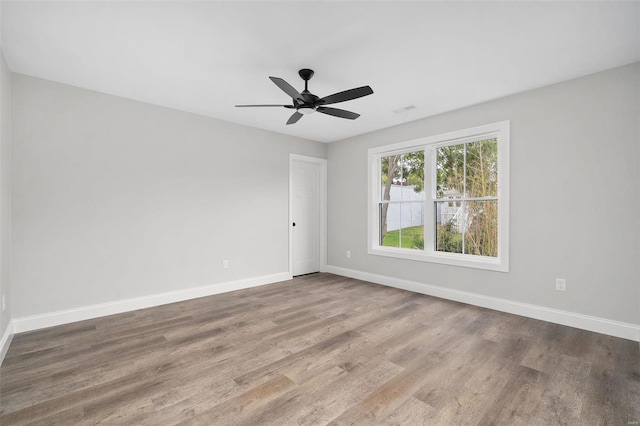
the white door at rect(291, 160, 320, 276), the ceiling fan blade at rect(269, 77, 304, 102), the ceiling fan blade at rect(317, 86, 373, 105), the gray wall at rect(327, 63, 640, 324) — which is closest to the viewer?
the ceiling fan blade at rect(269, 77, 304, 102)

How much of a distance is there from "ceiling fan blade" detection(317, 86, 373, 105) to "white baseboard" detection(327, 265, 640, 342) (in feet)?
9.54

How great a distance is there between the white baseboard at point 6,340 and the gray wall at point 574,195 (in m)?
4.77

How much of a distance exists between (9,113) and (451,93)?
467 centimetres

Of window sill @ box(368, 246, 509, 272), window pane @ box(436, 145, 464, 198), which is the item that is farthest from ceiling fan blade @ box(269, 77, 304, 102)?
window sill @ box(368, 246, 509, 272)

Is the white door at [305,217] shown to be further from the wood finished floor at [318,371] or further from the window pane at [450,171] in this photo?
the window pane at [450,171]

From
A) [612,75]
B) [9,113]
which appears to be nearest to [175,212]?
[9,113]

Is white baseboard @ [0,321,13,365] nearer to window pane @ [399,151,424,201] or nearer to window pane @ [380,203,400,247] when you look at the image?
window pane @ [380,203,400,247]

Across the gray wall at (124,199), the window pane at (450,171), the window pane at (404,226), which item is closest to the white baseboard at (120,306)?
the gray wall at (124,199)

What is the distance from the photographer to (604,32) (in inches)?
91.0

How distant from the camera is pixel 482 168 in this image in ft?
12.9

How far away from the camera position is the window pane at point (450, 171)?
4133 millimetres

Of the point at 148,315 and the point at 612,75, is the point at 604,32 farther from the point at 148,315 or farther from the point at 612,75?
the point at 148,315

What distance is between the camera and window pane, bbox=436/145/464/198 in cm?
413

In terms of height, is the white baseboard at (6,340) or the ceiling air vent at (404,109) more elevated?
the ceiling air vent at (404,109)
